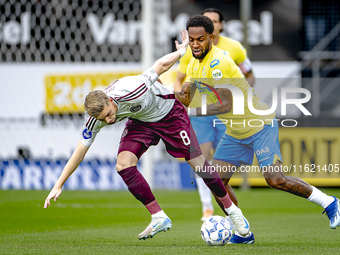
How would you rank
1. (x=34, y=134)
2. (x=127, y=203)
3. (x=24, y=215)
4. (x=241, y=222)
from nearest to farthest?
(x=241, y=222)
(x=24, y=215)
(x=127, y=203)
(x=34, y=134)

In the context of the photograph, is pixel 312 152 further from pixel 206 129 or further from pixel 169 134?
pixel 169 134

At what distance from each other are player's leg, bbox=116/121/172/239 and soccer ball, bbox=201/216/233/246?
33 centimetres

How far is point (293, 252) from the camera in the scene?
166 inches

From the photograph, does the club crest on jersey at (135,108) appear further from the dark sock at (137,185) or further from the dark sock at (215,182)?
the dark sock at (215,182)

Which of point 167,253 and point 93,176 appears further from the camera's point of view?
point 93,176

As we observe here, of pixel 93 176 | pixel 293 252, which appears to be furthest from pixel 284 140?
pixel 293 252

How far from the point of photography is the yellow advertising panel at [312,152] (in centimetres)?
1134

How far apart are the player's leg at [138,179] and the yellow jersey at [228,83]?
775mm

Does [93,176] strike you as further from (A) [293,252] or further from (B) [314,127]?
(A) [293,252]

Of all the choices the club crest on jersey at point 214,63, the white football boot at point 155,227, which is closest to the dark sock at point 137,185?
the white football boot at point 155,227

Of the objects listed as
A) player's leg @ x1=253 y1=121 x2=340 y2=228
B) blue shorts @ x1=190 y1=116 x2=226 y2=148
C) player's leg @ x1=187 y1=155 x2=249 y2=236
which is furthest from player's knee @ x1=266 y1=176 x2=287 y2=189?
blue shorts @ x1=190 y1=116 x2=226 y2=148

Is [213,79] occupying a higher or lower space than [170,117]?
higher

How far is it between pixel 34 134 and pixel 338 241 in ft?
33.4

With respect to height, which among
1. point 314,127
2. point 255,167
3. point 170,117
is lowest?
point 255,167
